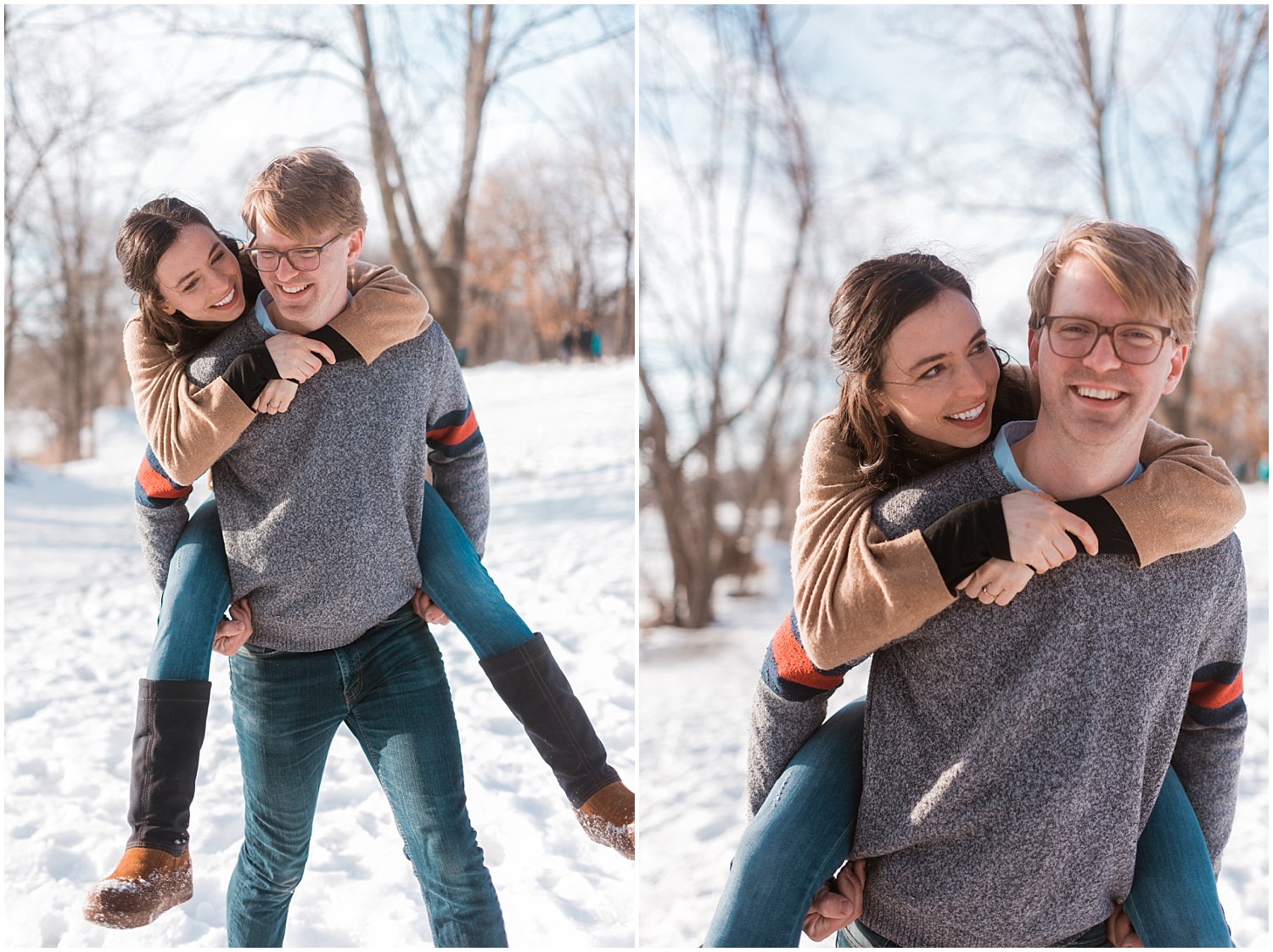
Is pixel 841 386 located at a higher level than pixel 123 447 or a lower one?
higher

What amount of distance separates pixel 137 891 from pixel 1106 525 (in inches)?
64.5

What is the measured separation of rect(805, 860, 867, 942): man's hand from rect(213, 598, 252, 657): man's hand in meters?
1.17

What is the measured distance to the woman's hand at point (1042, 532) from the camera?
4.09 feet

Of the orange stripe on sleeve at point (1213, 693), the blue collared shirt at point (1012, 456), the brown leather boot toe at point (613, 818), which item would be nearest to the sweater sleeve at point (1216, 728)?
the orange stripe on sleeve at point (1213, 693)

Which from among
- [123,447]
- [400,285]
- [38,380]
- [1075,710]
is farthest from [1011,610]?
[38,380]

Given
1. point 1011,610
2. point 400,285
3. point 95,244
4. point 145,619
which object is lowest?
point 145,619

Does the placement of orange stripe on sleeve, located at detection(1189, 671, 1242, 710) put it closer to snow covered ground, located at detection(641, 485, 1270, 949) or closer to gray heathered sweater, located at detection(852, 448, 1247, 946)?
gray heathered sweater, located at detection(852, 448, 1247, 946)

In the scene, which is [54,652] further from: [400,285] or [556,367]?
[556,367]

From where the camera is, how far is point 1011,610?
4.46 feet

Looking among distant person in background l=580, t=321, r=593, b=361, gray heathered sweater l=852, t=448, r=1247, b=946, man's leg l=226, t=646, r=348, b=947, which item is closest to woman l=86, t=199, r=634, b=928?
man's leg l=226, t=646, r=348, b=947

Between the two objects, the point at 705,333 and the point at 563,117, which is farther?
the point at 705,333

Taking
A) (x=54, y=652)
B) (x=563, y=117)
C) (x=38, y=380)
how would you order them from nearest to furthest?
1. (x=54, y=652)
2. (x=563, y=117)
3. (x=38, y=380)

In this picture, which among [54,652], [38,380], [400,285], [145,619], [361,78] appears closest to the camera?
[400,285]

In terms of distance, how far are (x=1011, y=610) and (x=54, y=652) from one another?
5.02m
